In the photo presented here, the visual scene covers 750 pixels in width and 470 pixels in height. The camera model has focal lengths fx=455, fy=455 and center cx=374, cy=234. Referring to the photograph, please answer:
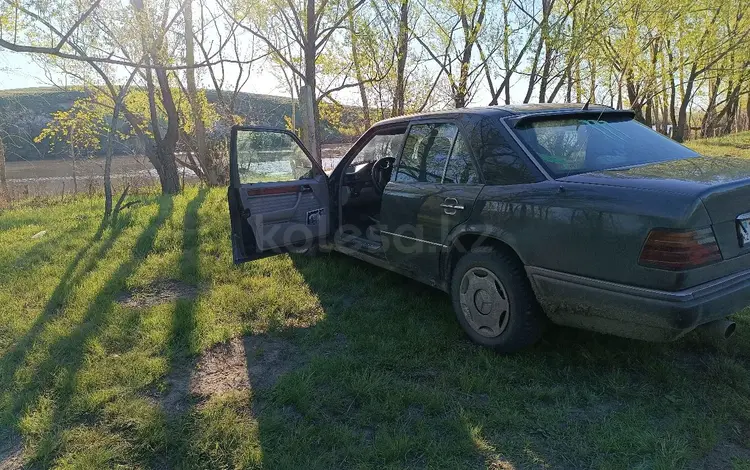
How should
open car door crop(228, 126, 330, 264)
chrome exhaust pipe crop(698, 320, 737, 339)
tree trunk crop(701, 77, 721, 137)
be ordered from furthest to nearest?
tree trunk crop(701, 77, 721, 137) → open car door crop(228, 126, 330, 264) → chrome exhaust pipe crop(698, 320, 737, 339)

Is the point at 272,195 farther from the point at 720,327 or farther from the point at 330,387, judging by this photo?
the point at 720,327

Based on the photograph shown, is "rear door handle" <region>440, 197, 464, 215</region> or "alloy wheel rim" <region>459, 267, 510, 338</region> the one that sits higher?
"rear door handle" <region>440, 197, 464, 215</region>

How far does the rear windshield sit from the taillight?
70 cm

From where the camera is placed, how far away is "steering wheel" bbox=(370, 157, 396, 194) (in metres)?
5.00

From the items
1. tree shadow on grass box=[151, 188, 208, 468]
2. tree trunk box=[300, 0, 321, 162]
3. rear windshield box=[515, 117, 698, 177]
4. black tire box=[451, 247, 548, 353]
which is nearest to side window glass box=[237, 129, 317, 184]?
tree shadow on grass box=[151, 188, 208, 468]

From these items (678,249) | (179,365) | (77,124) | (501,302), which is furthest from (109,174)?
(77,124)

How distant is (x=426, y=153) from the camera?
11.8 feet

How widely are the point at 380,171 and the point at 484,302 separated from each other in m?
2.43

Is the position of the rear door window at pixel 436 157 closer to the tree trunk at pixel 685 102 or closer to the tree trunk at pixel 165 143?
the tree trunk at pixel 165 143

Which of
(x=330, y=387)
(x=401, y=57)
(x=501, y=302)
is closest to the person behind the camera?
(x=330, y=387)

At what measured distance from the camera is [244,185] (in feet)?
13.7

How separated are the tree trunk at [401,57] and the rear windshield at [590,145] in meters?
8.76

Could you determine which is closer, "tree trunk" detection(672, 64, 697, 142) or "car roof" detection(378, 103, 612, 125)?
"car roof" detection(378, 103, 612, 125)

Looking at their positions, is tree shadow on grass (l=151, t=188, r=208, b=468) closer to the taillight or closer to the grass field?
the grass field
